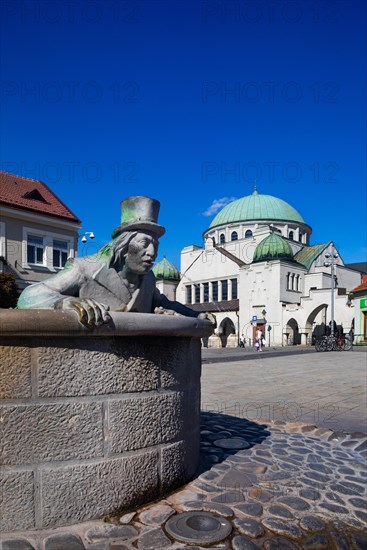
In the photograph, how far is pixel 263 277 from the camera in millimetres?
39625

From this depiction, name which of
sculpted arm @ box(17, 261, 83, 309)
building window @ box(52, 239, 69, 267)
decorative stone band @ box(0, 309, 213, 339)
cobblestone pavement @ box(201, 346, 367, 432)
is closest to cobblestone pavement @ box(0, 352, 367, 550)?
cobblestone pavement @ box(201, 346, 367, 432)

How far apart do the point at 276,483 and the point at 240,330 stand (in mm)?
38484

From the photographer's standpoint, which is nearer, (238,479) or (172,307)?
(238,479)

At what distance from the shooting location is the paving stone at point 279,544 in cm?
238

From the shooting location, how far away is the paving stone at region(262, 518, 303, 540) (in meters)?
2.54

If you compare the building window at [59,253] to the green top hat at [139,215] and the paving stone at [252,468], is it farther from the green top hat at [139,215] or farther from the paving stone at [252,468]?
the green top hat at [139,215]

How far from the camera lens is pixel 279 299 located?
38.2 meters

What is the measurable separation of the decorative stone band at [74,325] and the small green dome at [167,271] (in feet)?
151

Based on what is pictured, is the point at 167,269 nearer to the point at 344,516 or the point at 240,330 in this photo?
the point at 240,330

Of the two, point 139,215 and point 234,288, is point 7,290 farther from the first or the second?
point 234,288

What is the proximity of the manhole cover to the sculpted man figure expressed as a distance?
201 centimetres

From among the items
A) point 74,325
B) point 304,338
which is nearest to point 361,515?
point 74,325

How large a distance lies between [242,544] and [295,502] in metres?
0.74

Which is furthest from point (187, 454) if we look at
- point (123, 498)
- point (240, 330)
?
point (240, 330)
